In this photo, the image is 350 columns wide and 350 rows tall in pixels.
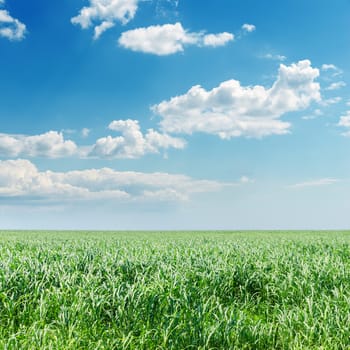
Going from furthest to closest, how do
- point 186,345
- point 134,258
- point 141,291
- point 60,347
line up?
point 134,258
point 141,291
point 186,345
point 60,347

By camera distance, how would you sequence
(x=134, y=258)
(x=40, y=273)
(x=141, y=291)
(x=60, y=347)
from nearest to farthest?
(x=60, y=347), (x=141, y=291), (x=40, y=273), (x=134, y=258)

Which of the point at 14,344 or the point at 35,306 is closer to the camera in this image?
the point at 14,344

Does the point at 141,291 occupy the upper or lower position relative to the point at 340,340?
upper

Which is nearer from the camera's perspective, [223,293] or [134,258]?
[223,293]

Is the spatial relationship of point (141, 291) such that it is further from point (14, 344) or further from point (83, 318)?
point (14, 344)

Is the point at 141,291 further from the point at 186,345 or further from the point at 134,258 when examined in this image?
the point at 134,258

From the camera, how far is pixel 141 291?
765 centimetres

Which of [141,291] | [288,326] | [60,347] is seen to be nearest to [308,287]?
[288,326]

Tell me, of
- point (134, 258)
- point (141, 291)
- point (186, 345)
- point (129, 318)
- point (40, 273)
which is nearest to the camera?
point (186, 345)

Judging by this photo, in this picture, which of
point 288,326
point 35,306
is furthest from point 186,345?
point 35,306

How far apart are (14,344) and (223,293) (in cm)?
434

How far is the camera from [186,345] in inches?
261

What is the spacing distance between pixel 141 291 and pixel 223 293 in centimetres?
213

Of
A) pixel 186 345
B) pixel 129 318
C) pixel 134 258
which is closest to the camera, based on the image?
pixel 186 345
